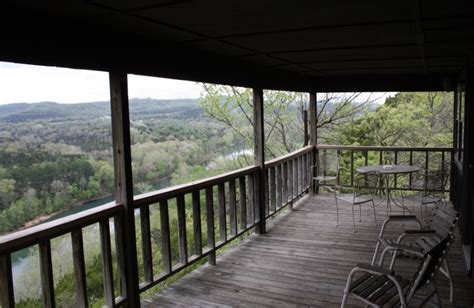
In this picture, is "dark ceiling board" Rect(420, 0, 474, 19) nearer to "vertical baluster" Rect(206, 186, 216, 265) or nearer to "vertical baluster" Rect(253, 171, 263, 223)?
"vertical baluster" Rect(206, 186, 216, 265)

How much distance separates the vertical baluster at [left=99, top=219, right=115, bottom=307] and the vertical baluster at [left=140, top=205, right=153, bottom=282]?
16.0 inches

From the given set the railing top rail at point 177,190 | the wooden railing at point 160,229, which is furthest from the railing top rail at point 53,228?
the railing top rail at point 177,190

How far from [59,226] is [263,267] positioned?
89.7 inches

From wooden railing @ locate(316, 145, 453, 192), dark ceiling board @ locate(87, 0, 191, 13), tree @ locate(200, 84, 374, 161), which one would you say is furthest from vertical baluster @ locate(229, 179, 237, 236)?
tree @ locate(200, 84, 374, 161)

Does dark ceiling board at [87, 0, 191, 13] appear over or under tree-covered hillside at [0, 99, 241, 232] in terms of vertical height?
over

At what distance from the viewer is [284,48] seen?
3.24m

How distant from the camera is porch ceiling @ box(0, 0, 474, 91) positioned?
185 centimetres

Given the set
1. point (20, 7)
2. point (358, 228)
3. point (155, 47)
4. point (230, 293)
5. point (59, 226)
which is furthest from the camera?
point (358, 228)

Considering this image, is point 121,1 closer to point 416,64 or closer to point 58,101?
point 58,101

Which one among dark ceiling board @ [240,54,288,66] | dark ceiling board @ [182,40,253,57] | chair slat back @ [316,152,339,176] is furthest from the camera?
chair slat back @ [316,152,339,176]

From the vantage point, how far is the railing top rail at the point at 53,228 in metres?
2.12

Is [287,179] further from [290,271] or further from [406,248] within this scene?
[406,248]

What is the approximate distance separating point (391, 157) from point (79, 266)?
12.1 meters

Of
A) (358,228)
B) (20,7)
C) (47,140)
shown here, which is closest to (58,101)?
(47,140)
